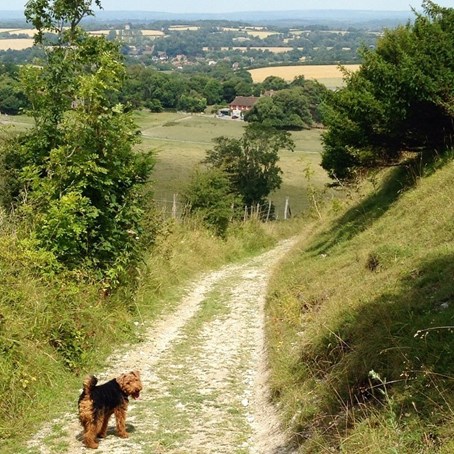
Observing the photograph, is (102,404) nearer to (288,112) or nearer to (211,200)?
(211,200)

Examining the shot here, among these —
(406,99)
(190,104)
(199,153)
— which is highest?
(406,99)

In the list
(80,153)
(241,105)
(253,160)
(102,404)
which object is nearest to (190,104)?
(241,105)

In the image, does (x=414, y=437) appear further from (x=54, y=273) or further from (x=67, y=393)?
(x=54, y=273)

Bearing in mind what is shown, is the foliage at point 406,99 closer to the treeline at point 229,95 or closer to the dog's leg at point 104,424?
the dog's leg at point 104,424

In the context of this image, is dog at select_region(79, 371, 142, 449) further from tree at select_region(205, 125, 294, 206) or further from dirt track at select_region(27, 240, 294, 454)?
tree at select_region(205, 125, 294, 206)

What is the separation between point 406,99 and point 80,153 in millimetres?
7180

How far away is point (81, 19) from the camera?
13.3 metres

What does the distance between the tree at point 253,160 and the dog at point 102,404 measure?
3763cm

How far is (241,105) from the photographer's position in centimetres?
9519

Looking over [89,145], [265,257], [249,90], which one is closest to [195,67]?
[249,90]

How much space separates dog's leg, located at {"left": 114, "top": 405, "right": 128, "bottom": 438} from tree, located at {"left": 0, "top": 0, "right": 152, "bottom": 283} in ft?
13.8

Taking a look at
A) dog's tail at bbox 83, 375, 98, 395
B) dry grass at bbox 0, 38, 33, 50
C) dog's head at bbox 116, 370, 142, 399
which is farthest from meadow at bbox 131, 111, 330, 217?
dry grass at bbox 0, 38, 33, 50

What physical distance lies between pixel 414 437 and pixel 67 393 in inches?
191

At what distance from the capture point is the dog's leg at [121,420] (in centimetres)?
717
